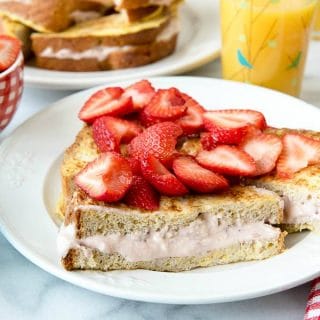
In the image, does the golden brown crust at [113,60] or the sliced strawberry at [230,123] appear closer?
the sliced strawberry at [230,123]

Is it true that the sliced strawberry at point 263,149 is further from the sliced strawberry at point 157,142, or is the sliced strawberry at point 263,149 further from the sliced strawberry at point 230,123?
the sliced strawberry at point 157,142

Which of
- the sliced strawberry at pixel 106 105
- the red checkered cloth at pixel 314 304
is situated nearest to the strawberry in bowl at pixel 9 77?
the sliced strawberry at pixel 106 105

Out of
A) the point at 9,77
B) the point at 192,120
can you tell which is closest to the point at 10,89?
the point at 9,77

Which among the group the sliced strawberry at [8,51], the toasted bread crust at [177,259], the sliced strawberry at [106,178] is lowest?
the toasted bread crust at [177,259]

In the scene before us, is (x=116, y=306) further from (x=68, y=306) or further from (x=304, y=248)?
(x=304, y=248)

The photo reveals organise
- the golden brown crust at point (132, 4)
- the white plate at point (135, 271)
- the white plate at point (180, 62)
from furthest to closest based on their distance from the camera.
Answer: the golden brown crust at point (132, 4) → the white plate at point (180, 62) → the white plate at point (135, 271)

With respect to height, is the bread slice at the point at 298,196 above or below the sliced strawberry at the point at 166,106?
below

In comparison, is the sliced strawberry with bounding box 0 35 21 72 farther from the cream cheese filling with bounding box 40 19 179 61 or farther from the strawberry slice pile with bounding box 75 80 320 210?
the cream cheese filling with bounding box 40 19 179 61

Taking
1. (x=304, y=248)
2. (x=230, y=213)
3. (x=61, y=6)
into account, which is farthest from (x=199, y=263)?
(x=61, y=6)
